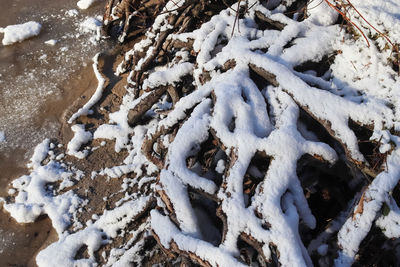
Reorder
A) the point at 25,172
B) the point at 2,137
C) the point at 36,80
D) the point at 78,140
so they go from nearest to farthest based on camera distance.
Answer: the point at 25,172 < the point at 78,140 < the point at 2,137 < the point at 36,80

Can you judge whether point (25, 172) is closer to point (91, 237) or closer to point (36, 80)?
point (91, 237)

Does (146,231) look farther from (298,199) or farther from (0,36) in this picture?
(0,36)

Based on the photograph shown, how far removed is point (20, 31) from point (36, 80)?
833mm

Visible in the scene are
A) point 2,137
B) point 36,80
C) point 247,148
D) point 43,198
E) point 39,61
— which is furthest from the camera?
point 39,61

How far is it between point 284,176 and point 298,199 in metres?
0.17

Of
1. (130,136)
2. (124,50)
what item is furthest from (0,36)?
(130,136)

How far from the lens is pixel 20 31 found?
4262 mm

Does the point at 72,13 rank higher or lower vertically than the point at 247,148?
lower

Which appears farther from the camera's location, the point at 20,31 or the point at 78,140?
the point at 20,31

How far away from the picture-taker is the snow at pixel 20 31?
420 centimetres

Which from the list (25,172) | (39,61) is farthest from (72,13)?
(25,172)

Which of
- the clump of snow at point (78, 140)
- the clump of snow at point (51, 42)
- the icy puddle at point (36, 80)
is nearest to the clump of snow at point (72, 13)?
the icy puddle at point (36, 80)

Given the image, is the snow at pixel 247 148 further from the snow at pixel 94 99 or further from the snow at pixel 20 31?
the snow at pixel 20 31

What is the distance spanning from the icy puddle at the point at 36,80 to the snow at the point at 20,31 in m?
0.05
